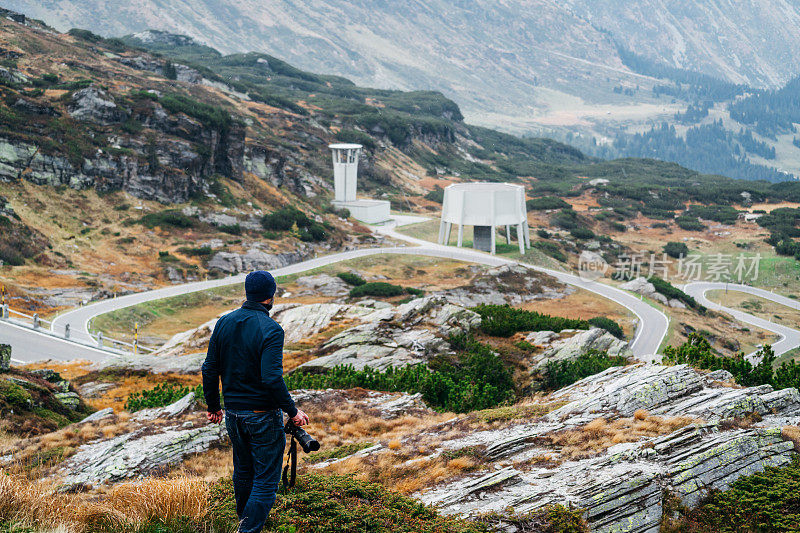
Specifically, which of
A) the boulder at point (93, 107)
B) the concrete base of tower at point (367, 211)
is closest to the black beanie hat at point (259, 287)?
the boulder at point (93, 107)

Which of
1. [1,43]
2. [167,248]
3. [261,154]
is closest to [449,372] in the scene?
[167,248]

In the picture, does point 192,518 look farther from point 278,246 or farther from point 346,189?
point 346,189

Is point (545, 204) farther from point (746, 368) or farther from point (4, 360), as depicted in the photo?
point (4, 360)

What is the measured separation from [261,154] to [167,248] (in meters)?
31.4

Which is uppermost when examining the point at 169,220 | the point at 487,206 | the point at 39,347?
the point at 487,206

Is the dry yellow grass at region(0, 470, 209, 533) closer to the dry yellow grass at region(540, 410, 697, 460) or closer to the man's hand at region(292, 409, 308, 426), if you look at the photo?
the man's hand at region(292, 409, 308, 426)

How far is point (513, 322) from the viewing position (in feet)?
81.0

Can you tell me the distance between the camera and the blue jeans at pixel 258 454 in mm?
5832

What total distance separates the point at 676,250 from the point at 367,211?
43477mm

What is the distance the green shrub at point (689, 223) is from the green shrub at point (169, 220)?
77926mm

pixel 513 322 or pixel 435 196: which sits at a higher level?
pixel 435 196

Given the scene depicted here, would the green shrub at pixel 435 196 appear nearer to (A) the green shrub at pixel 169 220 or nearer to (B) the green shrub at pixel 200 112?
→ (B) the green shrub at pixel 200 112

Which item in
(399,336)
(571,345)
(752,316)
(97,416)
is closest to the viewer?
(97,416)

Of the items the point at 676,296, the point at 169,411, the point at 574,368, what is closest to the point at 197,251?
the point at 169,411
